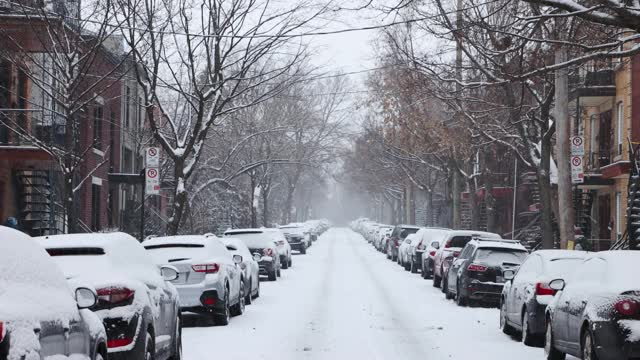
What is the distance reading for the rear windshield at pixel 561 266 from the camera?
15867 mm

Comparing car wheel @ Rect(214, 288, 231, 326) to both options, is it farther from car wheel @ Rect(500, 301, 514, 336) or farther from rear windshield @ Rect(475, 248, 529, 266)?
rear windshield @ Rect(475, 248, 529, 266)

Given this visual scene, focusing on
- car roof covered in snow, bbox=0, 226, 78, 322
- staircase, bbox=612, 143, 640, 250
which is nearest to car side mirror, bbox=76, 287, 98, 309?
car roof covered in snow, bbox=0, 226, 78, 322

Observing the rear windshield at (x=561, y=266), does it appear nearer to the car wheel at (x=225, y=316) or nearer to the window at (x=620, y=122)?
the car wheel at (x=225, y=316)

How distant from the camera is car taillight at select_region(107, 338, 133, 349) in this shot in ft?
34.2

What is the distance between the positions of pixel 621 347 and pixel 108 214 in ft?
111

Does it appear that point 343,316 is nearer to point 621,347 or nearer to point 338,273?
point 621,347

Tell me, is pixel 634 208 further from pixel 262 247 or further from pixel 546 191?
pixel 262 247

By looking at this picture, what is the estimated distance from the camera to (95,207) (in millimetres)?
40406

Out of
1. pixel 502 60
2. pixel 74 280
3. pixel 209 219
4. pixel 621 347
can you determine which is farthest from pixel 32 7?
pixel 209 219

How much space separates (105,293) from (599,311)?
535cm

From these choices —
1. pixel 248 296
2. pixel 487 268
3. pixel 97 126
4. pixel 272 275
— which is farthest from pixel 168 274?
pixel 97 126

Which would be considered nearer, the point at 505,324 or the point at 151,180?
the point at 505,324

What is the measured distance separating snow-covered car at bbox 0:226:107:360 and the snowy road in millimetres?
5456

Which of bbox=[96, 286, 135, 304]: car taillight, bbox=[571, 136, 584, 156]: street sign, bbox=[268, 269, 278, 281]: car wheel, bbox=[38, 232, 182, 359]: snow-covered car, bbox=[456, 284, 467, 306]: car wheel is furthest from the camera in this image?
bbox=[268, 269, 278, 281]: car wheel
